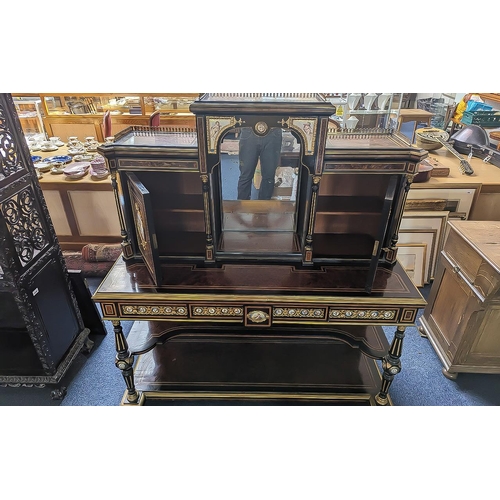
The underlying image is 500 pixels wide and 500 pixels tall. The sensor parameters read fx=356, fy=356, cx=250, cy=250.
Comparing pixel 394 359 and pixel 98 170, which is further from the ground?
pixel 98 170

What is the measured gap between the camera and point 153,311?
75.5 inches

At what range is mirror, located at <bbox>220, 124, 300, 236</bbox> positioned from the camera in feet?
6.31

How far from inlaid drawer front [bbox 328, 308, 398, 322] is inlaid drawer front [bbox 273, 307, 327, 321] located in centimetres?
5

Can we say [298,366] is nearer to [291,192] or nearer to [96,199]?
[291,192]

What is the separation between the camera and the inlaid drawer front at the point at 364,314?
1.89m

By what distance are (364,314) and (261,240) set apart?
0.72 metres

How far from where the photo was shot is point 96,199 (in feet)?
11.7

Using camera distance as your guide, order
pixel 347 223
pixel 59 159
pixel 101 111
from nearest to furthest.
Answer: pixel 347 223 < pixel 59 159 < pixel 101 111

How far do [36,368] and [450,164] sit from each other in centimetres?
384

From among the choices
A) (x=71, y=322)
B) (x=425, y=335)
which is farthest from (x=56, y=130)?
(x=425, y=335)

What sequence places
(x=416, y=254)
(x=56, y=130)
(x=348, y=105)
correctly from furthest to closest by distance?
(x=56, y=130), (x=348, y=105), (x=416, y=254)

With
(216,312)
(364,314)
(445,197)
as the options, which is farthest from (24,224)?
(445,197)

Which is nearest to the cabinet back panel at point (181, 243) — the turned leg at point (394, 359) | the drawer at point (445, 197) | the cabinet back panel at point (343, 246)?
the cabinet back panel at point (343, 246)

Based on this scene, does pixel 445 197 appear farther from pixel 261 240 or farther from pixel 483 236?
pixel 261 240
